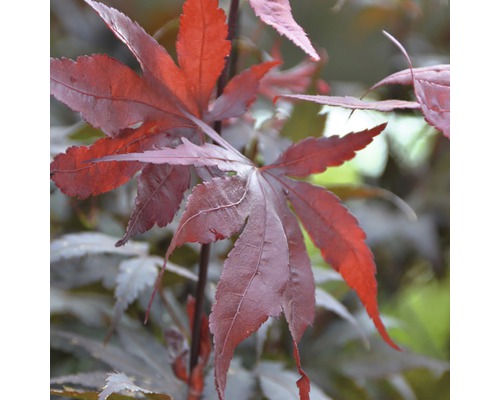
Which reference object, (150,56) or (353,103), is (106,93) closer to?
(150,56)

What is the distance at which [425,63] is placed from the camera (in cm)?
98

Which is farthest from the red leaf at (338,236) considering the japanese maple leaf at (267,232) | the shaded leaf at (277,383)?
the shaded leaf at (277,383)

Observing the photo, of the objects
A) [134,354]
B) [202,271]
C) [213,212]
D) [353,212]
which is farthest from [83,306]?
[353,212]

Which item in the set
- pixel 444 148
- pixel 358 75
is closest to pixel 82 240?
pixel 444 148

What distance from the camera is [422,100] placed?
347 millimetres

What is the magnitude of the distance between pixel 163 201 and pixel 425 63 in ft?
2.40

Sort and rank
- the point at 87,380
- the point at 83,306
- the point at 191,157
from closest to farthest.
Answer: the point at 191,157, the point at 87,380, the point at 83,306

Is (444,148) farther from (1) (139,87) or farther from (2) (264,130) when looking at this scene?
(1) (139,87)

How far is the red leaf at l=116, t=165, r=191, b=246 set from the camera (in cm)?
34

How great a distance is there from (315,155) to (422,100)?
0.24 ft

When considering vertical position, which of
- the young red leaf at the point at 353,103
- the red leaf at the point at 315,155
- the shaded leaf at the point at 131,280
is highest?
the young red leaf at the point at 353,103

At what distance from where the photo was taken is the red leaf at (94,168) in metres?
0.36

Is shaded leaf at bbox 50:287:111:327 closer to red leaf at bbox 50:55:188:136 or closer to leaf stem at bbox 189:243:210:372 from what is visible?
leaf stem at bbox 189:243:210:372

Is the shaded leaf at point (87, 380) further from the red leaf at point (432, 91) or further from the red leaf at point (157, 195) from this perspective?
the red leaf at point (432, 91)
